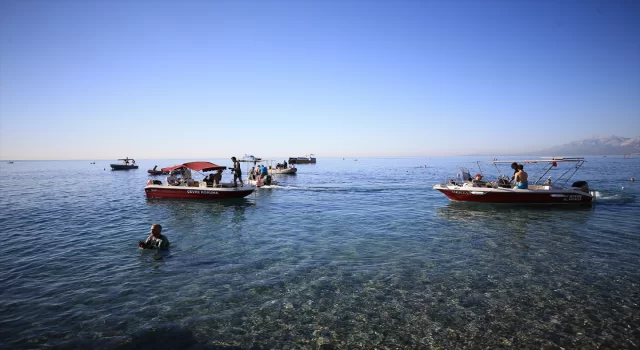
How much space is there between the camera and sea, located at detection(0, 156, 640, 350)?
6625mm

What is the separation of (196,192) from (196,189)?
0.29 m

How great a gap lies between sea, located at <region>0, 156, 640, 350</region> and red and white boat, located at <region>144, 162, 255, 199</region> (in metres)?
6.83

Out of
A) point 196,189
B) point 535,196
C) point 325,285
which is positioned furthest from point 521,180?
point 196,189

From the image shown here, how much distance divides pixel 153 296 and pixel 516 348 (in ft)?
Result: 29.4

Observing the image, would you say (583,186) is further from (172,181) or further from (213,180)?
(172,181)

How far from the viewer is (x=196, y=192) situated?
82.4 ft

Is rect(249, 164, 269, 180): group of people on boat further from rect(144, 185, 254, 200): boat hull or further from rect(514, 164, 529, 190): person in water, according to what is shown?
rect(514, 164, 529, 190): person in water

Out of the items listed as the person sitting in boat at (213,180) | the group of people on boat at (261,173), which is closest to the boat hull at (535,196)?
the person sitting in boat at (213,180)

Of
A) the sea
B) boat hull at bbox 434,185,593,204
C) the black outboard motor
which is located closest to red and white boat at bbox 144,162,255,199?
the sea

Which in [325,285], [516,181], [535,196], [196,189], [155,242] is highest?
[516,181]

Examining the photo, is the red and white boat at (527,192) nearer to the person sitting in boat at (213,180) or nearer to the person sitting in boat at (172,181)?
the person sitting in boat at (213,180)

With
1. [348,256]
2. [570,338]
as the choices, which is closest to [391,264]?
[348,256]

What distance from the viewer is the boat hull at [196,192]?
24641 mm

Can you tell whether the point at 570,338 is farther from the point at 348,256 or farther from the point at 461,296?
the point at 348,256
